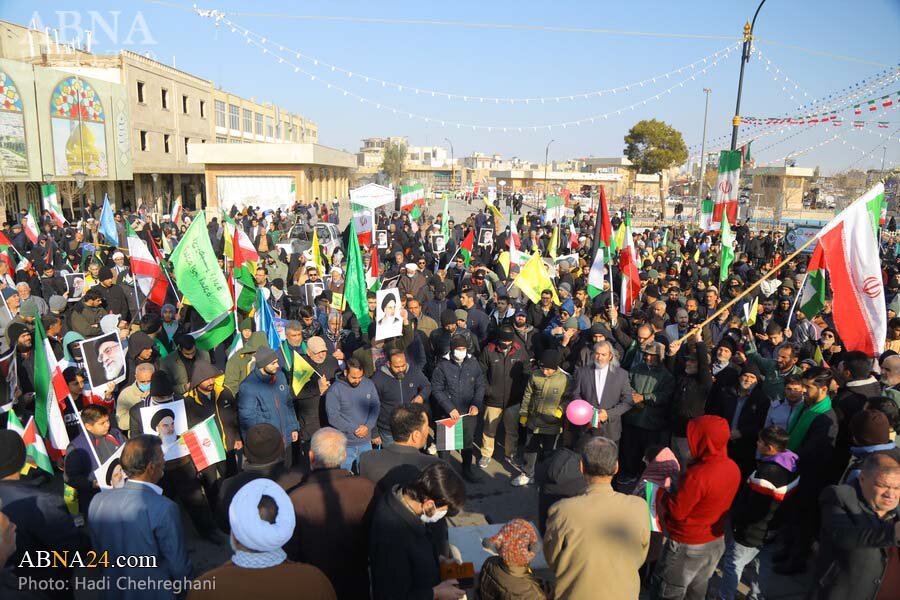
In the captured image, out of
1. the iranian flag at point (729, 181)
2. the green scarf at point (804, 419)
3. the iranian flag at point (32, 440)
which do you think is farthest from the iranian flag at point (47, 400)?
the iranian flag at point (729, 181)

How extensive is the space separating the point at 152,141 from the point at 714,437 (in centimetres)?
4439

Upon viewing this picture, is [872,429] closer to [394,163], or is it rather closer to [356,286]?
[356,286]

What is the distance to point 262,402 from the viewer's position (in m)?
5.46

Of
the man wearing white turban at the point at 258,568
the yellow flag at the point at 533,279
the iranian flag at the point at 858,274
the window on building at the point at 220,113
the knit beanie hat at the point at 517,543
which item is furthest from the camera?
the window on building at the point at 220,113

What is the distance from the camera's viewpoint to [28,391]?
20.4ft

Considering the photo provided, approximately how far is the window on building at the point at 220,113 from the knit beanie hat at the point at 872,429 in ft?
184

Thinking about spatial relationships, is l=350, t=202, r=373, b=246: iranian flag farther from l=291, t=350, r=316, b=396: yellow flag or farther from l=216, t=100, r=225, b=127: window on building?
l=216, t=100, r=225, b=127: window on building

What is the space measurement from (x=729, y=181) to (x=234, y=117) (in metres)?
53.2

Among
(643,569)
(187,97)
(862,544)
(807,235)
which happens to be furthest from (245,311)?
(187,97)

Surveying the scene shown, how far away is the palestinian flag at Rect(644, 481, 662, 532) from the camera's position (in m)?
3.93

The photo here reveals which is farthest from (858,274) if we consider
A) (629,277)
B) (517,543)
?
(517,543)

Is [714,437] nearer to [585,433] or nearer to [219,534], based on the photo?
[585,433]

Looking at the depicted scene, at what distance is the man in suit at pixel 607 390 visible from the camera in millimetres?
5719

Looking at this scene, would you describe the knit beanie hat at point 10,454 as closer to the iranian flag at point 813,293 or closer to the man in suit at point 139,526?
the man in suit at point 139,526
